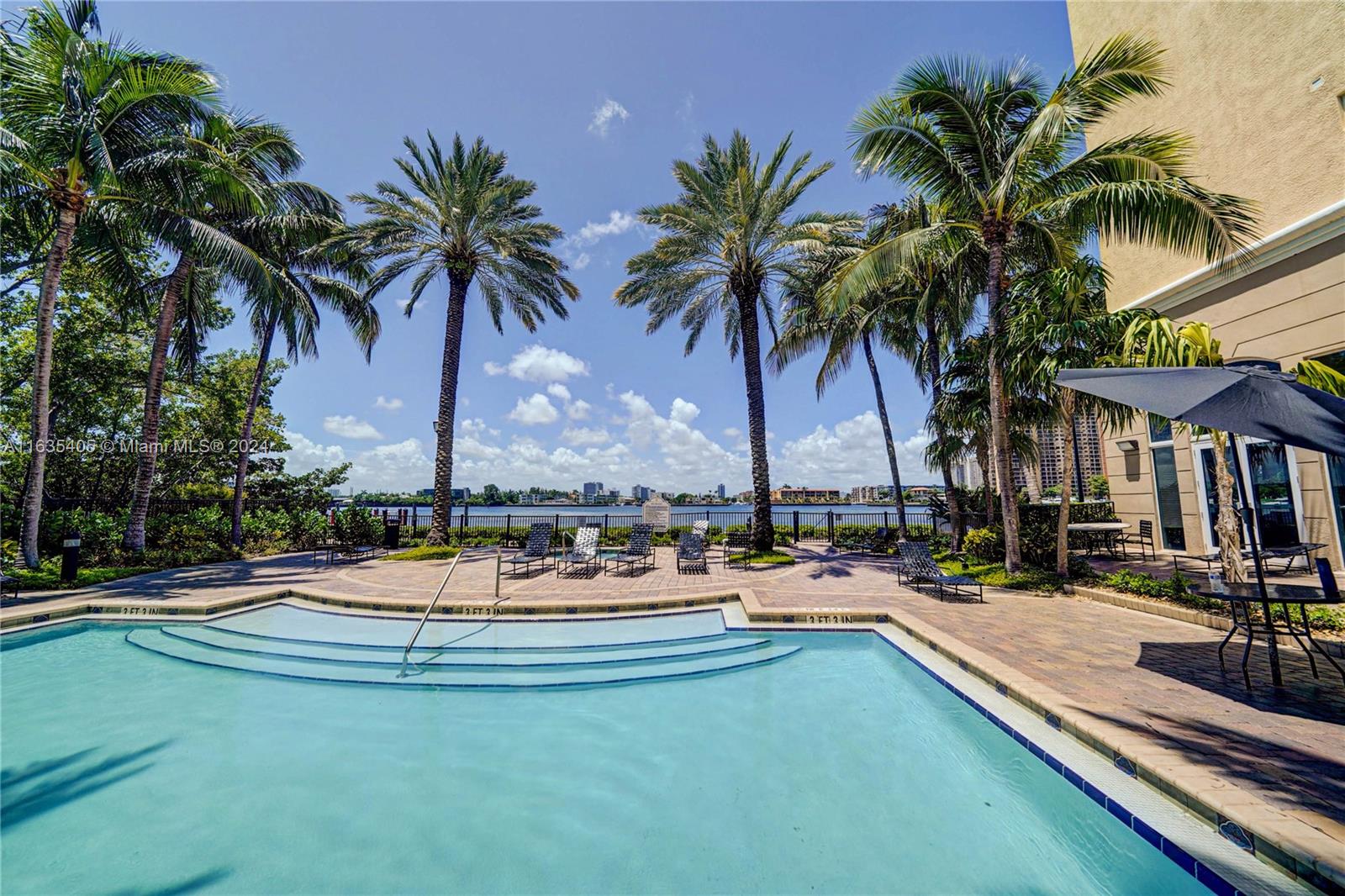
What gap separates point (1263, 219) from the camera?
9438 mm

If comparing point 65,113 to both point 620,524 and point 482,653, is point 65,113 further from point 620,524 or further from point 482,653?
point 620,524

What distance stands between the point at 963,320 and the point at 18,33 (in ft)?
72.9

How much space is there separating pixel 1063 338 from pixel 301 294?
19714 millimetres

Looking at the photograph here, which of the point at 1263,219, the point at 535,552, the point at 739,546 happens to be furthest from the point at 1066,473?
the point at 535,552

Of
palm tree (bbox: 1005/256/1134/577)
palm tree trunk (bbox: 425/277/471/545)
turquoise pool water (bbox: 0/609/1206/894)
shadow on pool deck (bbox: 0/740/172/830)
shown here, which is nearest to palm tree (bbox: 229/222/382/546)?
palm tree trunk (bbox: 425/277/471/545)

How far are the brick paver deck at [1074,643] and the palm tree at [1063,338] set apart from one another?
3.12 meters

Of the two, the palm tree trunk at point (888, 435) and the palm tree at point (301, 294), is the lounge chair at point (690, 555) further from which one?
the palm tree at point (301, 294)

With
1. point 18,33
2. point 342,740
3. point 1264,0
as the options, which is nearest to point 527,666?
point 342,740

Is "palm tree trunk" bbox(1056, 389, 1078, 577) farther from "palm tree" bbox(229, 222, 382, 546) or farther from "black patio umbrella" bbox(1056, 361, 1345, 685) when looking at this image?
"palm tree" bbox(229, 222, 382, 546)

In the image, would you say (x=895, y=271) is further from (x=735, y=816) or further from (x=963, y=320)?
(x=735, y=816)

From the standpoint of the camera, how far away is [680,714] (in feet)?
16.7

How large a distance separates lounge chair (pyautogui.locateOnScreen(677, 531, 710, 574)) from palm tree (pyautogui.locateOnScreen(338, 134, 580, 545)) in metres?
8.14

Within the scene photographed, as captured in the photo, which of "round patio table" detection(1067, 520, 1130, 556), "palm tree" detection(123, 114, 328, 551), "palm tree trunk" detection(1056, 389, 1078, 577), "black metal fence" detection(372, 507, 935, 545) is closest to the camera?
"palm tree trunk" detection(1056, 389, 1078, 577)

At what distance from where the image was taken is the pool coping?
234 cm
